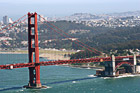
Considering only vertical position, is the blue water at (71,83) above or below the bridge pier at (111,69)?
below

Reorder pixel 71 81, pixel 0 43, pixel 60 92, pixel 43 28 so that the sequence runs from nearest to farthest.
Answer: pixel 60 92
pixel 71 81
pixel 0 43
pixel 43 28

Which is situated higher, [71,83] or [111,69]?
[111,69]

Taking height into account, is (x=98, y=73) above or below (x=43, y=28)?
below

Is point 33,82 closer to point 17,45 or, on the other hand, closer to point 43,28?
point 17,45

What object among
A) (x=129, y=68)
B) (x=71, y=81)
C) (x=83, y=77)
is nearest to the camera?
(x=71, y=81)

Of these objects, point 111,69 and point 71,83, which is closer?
point 71,83

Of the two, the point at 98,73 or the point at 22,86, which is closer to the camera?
the point at 22,86

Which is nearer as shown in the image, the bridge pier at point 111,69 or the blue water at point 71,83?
the blue water at point 71,83

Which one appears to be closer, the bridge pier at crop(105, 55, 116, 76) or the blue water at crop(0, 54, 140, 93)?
the blue water at crop(0, 54, 140, 93)

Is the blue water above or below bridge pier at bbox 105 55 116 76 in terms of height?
below

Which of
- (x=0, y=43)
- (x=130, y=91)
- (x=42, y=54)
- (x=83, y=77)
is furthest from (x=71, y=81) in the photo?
(x=0, y=43)
